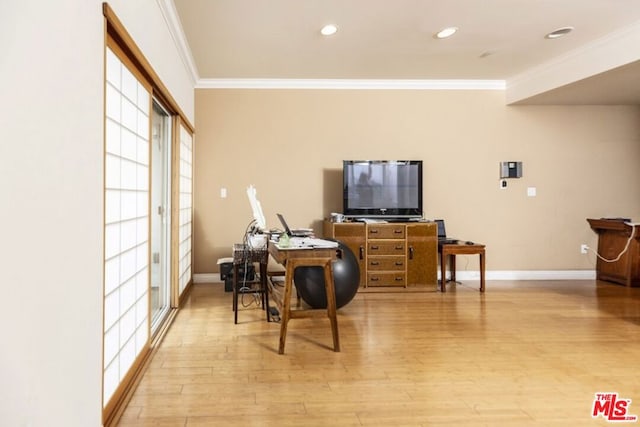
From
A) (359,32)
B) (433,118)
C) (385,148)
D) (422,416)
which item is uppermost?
(359,32)

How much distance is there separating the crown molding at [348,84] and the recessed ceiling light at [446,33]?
4.84 feet

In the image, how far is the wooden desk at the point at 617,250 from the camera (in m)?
5.25

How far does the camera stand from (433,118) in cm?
561

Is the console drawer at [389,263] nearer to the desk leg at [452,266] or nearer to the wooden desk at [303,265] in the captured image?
the desk leg at [452,266]

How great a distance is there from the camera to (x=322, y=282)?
3.79 m

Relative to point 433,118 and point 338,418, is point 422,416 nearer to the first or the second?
point 338,418

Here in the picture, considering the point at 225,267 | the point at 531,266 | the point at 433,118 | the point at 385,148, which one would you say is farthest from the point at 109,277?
the point at 531,266

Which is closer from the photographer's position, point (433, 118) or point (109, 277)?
point (109, 277)

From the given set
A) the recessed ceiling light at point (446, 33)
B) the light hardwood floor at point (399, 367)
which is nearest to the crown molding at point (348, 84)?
the recessed ceiling light at point (446, 33)

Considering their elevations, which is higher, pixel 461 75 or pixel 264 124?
pixel 461 75

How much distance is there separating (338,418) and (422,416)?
408 millimetres

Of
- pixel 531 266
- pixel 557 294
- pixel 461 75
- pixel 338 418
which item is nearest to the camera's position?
pixel 338 418

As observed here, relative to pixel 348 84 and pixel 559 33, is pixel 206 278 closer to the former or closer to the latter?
pixel 348 84

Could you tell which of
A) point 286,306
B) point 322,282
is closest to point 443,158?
point 322,282
